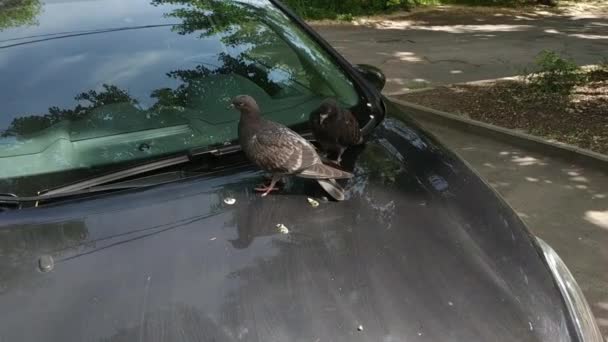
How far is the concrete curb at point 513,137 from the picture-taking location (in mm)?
4594

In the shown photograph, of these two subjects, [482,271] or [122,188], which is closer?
[482,271]

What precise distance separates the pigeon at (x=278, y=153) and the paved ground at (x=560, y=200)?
1789 millimetres

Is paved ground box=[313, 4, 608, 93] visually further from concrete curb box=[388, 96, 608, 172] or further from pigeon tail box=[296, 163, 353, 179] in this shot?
pigeon tail box=[296, 163, 353, 179]

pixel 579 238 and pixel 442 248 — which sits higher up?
pixel 442 248

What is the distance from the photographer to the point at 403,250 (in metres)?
1.78

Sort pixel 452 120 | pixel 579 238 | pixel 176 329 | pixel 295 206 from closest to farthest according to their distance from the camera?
pixel 176 329
pixel 295 206
pixel 579 238
pixel 452 120

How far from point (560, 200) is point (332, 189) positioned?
9.03 feet

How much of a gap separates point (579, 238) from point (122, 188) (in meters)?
2.93

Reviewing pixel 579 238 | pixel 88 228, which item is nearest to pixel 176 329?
pixel 88 228

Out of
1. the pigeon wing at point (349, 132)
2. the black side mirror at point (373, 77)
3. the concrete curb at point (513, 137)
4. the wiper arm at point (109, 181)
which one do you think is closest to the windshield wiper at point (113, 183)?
the wiper arm at point (109, 181)

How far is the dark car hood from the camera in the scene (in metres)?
1.48

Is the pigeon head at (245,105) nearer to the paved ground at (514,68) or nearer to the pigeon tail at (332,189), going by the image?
the pigeon tail at (332,189)

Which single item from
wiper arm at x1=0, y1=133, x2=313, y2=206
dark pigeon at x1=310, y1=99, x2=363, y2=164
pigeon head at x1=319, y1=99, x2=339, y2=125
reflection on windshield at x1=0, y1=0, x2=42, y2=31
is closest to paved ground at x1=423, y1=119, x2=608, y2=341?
dark pigeon at x1=310, y1=99, x2=363, y2=164

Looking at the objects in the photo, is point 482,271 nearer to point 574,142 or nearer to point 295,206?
point 295,206
